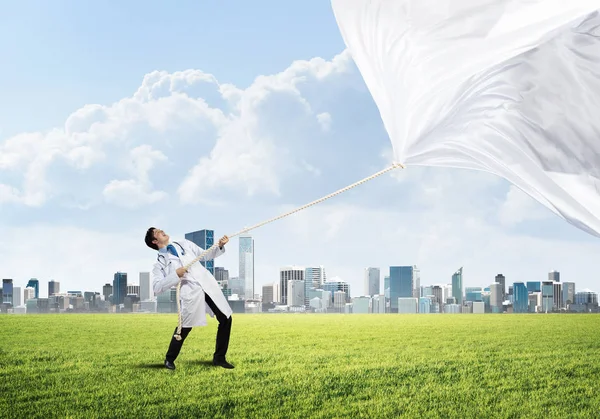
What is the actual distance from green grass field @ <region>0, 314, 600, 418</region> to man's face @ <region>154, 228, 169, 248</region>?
1.52 metres

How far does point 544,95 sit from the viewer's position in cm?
374

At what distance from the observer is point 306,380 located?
685cm

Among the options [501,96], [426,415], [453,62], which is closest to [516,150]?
[501,96]

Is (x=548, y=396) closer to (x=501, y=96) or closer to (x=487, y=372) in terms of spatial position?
(x=487, y=372)

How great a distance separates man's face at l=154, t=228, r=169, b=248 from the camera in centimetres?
660

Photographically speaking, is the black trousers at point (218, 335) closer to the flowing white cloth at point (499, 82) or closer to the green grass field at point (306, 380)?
the green grass field at point (306, 380)

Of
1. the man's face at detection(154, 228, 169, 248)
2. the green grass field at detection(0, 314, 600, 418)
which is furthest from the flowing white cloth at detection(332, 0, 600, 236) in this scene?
the man's face at detection(154, 228, 169, 248)

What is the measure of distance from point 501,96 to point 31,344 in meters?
10.8

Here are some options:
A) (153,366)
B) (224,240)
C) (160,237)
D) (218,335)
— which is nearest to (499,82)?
(224,240)

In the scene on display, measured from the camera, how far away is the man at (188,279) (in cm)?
651

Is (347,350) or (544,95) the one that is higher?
(544,95)

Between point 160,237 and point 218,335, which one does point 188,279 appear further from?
point 218,335

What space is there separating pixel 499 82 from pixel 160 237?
13.4ft

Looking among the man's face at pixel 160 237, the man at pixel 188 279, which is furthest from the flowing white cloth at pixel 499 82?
the man's face at pixel 160 237
